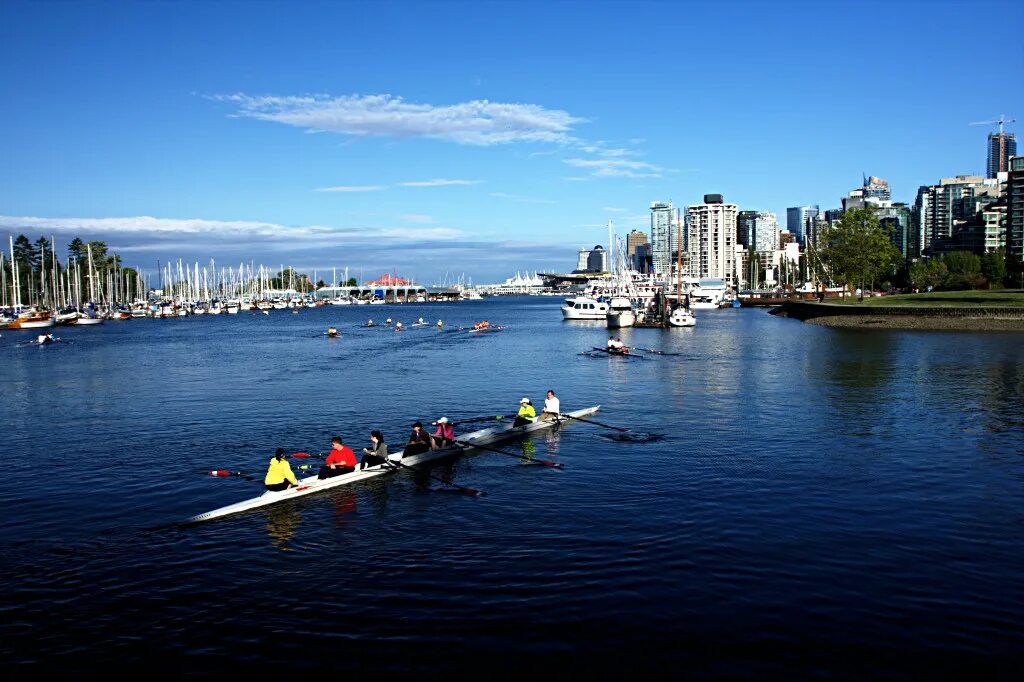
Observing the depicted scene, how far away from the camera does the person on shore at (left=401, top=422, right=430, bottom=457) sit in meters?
33.8

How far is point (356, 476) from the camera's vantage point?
31.1 m

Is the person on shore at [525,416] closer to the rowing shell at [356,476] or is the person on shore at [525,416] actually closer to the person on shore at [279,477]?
the rowing shell at [356,476]

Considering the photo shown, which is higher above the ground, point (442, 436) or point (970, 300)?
point (970, 300)

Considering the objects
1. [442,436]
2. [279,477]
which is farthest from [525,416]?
[279,477]

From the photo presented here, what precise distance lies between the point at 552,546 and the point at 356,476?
410 inches

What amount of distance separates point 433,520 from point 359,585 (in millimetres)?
5857

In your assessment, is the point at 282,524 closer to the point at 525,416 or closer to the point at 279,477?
the point at 279,477

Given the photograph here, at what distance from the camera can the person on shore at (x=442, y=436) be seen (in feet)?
115

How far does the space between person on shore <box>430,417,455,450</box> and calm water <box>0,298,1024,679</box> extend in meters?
1.06

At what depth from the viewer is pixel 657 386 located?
6109 centimetres

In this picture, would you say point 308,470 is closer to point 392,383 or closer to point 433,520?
point 433,520

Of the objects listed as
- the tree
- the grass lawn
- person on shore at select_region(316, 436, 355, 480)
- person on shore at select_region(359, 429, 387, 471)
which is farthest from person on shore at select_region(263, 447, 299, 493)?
the tree

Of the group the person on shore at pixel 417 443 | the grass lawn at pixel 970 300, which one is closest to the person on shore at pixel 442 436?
the person on shore at pixel 417 443

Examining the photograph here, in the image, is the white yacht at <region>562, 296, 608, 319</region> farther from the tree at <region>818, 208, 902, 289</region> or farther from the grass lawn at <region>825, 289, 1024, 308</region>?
the grass lawn at <region>825, 289, 1024, 308</region>
